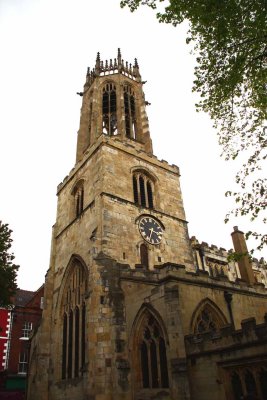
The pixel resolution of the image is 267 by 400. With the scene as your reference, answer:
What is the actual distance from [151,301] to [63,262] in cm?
941

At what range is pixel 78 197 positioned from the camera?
25.9 metres

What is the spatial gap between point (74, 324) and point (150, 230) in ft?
24.7

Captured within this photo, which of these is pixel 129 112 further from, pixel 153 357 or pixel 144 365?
pixel 144 365

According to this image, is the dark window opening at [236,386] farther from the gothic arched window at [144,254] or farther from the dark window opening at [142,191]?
the dark window opening at [142,191]

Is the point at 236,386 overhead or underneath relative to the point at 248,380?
underneath

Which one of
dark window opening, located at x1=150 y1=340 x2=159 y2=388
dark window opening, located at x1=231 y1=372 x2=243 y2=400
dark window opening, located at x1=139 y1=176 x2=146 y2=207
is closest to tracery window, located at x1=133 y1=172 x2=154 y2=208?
dark window opening, located at x1=139 y1=176 x2=146 y2=207

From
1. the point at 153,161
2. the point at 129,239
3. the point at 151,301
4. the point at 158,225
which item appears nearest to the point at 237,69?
the point at 151,301

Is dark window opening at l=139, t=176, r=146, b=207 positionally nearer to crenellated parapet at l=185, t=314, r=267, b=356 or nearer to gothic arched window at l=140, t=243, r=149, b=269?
gothic arched window at l=140, t=243, r=149, b=269

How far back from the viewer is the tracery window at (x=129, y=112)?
3080 cm

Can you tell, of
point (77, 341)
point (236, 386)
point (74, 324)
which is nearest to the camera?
point (236, 386)

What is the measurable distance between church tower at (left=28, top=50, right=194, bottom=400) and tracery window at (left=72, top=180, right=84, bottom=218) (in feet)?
0.30

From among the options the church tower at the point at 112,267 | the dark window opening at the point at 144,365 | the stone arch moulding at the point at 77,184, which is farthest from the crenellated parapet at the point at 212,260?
the dark window opening at the point at 144,365

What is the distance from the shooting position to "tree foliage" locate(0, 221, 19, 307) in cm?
1770

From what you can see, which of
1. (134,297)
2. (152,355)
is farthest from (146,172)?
(152,355)
